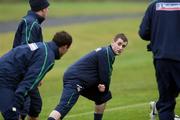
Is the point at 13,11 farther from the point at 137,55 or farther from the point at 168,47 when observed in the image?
the point at 168,47

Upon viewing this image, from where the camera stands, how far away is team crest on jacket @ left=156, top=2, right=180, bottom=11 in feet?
36.4

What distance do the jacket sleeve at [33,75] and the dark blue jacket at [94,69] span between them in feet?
6.17

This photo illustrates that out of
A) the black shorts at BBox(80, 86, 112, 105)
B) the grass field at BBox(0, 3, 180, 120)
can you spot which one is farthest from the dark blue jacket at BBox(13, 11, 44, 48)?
the grass field at BBox(0, 3, 180, 120)

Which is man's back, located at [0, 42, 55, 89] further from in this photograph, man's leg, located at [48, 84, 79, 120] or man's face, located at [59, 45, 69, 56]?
man's leg, located at [48, 84, 79, 120]

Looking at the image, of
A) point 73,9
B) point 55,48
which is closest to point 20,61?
point 55,48

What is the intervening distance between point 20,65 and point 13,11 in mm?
34809

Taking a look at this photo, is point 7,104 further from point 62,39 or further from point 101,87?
point 101,87

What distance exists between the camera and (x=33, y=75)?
1031cm

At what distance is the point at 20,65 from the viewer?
10.5 m

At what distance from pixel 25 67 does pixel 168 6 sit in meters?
2.43

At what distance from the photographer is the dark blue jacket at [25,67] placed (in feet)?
33.9

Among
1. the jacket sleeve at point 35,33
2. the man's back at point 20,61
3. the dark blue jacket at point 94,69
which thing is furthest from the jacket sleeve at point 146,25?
the jacket sleeve at point 35,33

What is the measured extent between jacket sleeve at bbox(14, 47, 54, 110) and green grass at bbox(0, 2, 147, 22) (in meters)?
30.4

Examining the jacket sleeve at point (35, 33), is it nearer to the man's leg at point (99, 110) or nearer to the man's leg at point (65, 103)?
the man's leg at point (65, 103)
